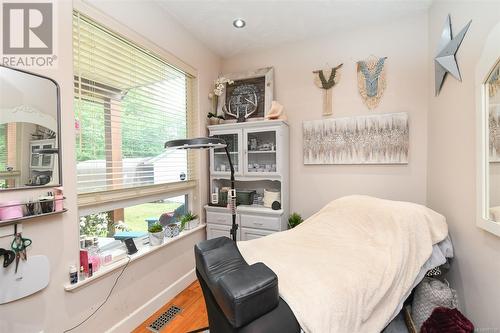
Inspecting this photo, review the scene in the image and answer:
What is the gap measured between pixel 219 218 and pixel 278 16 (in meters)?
2.24

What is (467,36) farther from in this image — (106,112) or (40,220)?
(40,220)

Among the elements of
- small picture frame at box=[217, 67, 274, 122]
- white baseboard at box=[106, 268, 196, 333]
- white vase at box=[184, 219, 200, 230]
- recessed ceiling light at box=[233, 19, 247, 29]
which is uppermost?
recessed ceiling light at box=[233, 19, 247, 29]

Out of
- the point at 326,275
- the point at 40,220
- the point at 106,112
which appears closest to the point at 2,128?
the point at 40,220

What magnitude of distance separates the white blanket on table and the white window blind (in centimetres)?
114

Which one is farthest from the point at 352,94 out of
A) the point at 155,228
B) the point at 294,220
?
the point at 155,228

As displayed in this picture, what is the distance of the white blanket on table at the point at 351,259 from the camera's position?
1.13 meters

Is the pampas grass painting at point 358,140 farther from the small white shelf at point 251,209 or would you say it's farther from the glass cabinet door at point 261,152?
the small white shelf at point 251,209

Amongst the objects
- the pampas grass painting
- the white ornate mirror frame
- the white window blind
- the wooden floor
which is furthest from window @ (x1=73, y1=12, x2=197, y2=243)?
the white ornate mirror frame

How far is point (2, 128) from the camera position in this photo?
3.80 feet

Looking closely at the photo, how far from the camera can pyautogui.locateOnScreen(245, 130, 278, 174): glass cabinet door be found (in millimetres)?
2594

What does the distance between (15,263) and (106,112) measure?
109 cm

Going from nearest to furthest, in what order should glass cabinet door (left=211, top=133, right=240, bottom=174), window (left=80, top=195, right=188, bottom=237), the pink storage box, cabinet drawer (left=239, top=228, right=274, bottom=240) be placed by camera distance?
the pink storage box, window (left=80, top=195, right=188, bottom=237), cabinet drawer (left=239, top=228, right=274, bottom=240), glass cabinet door (left=211, top=133, right=240, bottom=174)

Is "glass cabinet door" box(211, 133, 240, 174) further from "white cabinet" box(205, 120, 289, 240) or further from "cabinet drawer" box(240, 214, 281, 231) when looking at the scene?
"cabinet drawer" box(240, 214, 281, 231)

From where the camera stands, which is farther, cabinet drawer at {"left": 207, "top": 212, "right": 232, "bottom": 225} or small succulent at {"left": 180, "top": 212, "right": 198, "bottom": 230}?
cabinet drawer at {"left": 207, "top": 212, "right": 232, "bottom": 225}
